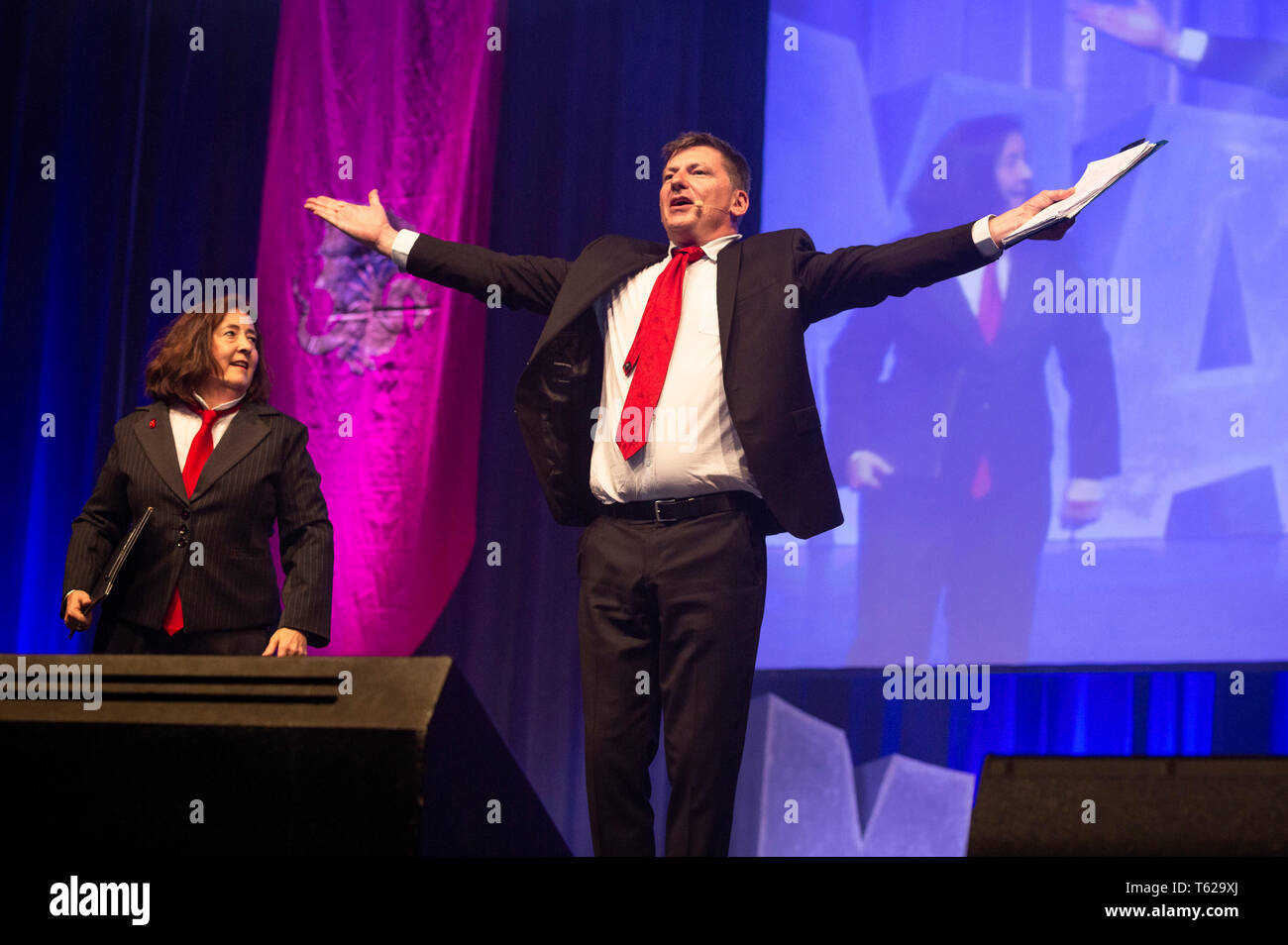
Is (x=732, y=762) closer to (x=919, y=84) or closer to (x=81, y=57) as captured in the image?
(x=919, y=84)

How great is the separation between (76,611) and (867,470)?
2.16 metres

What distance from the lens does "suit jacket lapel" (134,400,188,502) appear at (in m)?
2.46

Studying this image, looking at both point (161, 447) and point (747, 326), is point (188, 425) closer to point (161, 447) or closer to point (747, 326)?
point (161, 447)

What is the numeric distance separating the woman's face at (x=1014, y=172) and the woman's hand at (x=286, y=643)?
2.45 metres

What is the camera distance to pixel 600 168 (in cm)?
355

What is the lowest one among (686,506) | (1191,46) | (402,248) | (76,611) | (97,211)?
(76,611)

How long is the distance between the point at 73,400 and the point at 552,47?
2.00m

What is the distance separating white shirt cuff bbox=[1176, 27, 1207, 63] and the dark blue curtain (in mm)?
2975

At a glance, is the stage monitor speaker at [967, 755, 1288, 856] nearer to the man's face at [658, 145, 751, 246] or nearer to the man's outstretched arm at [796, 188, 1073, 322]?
the man's outstretched arm at [796, 188, 1073, 322]

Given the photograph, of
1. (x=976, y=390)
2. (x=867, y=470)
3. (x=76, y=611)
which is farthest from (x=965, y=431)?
(x=76, y=611)

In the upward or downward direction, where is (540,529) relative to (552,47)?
downward

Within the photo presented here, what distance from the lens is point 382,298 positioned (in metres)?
3.54

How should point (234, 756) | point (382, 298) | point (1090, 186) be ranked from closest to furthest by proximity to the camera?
1. point (234, 756)
2. point (1090, 186)
3. point (382, 298)
